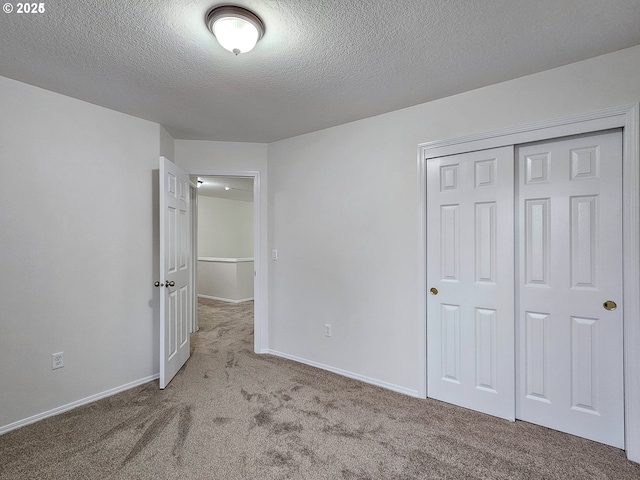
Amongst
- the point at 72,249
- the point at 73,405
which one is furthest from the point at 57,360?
the point at 72,249

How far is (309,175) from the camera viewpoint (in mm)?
3463

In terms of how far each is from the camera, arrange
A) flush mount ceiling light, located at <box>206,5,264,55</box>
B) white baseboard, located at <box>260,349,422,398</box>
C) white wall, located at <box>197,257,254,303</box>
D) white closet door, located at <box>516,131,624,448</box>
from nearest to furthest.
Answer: flush mount ceiling light, located at <box>206,5,264,55</box> < white closet door, located at <box>516,131,624,448</box> < white baseboard, located at <box>260,349,422,398</box> < white wall, located at <box>197,257,254,303</box>


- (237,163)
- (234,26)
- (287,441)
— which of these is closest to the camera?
(234,26)

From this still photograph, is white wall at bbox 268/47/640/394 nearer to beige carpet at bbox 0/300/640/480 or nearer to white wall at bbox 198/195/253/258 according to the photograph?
beige carpet at bbox 0/300/640/480

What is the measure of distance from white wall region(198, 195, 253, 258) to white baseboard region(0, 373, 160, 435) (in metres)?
5.47

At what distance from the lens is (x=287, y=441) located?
208 centimetres

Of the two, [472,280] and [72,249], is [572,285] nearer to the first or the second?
[472,280]

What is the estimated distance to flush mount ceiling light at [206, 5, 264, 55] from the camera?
157 cm

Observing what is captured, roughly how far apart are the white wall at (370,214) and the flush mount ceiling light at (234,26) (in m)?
1.56

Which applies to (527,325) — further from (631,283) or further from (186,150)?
(186,150)

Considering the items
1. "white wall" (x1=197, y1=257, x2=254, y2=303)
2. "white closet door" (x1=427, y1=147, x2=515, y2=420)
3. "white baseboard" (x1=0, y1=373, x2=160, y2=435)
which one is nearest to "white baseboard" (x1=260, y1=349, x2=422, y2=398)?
"white closet door" (x1=427, y1=147, x2=515, y2=420)

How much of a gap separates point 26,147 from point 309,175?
2.32m

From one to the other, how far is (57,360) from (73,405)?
39cm

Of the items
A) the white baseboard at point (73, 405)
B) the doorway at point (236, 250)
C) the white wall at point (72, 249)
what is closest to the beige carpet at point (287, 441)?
the white baseboard at point (73, 405)
